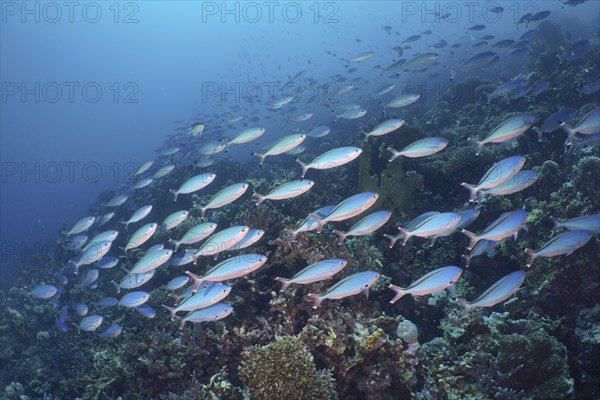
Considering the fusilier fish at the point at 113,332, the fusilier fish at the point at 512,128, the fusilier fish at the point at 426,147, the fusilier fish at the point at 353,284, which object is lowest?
the fusilier fish at the point at 113,332

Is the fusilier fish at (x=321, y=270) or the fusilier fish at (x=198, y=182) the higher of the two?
the fusilier fish at (x=198, y=182)

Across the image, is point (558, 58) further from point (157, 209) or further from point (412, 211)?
point (157, 209)

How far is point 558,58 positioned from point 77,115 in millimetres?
129575

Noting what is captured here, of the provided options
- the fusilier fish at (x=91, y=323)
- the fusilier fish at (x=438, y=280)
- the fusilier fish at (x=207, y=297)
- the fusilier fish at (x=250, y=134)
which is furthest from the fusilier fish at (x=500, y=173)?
the fusilier fish at (x=91, y=323)

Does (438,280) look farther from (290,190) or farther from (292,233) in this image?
(290,190)

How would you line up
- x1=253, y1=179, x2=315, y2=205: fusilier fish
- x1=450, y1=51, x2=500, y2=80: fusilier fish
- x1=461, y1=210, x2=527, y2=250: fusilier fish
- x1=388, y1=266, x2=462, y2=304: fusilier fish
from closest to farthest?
x1=388, y1=266, x2=462, y2=304: fusilier fish
x1=461, y1=210, x2=527, y2=250: fusilier fish
x1=253, y1=179, x2=315, y2=205: fusilier fish
x1=450, y1=51, x2=500, y2=80: fusilier fish

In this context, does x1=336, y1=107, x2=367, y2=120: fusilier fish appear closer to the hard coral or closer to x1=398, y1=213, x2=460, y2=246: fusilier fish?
x1=398, y1=213, x2=460, y2=246: fusilier fish

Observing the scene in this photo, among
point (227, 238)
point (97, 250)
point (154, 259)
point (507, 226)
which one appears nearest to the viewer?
point (507, 226)

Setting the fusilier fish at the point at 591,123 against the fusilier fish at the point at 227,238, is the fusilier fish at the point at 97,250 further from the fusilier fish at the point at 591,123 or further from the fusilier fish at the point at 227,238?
the fusilier fish at the point at 591,123

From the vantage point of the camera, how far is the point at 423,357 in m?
4.80

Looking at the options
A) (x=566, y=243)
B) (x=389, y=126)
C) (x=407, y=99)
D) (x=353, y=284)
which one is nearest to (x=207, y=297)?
(x=353, y=284)

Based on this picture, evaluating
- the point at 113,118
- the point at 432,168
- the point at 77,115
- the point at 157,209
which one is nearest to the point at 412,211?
the point at 432,168

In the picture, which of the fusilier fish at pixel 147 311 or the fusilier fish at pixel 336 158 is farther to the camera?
the fusilier fish at pixel 147 311

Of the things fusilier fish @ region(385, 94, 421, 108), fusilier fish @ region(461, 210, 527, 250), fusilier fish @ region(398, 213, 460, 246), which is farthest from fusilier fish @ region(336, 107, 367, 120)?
fusilier fish @ region(461, 210, 527, 250)
